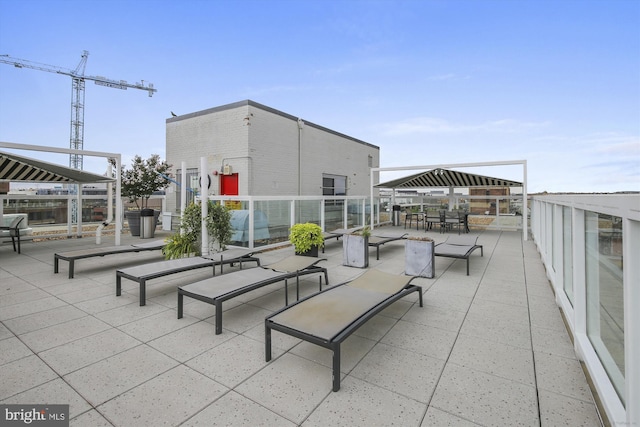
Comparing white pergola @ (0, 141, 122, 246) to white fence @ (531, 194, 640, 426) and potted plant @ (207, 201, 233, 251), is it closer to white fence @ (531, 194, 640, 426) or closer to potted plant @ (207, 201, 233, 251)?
potted plant @ (207, 201, 233, 251)

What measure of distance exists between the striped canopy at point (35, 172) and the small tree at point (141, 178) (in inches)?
56.0

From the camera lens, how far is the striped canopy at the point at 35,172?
22.5 feet

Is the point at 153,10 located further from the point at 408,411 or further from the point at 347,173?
the point at 408,411

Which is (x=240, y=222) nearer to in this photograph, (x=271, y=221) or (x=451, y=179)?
(x=271, y=221)

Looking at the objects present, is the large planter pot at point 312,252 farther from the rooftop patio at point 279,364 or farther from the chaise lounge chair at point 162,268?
the rooftop patio at point 279,364

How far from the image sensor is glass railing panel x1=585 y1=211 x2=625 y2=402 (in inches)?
68.5

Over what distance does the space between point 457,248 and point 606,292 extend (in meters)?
4.31

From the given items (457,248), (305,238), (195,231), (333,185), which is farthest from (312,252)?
(333,185)

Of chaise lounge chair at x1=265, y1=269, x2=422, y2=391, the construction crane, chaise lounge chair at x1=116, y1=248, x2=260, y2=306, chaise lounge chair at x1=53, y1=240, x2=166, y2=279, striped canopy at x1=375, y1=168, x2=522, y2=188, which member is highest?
the construction crane

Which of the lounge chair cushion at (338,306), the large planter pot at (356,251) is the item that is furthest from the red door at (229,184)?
the lounge chair cushion at (338,306)

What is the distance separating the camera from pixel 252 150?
11156mm

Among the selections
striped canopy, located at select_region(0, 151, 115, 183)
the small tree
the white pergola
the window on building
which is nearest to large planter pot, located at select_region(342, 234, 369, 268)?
the white pergola

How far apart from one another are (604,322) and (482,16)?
1048 cm

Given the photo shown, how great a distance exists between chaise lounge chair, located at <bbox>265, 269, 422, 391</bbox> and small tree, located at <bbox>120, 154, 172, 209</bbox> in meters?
9.89
